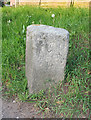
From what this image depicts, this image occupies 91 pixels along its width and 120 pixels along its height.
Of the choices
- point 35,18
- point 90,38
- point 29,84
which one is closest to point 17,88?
point 29,84

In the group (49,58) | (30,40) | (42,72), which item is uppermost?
(30,40)

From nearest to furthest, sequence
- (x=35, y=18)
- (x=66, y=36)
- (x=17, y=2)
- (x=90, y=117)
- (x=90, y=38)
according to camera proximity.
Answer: (x=90, y=117)
(x=66, y=36)
(x=90, y=38)
(x=35, y=18)
(x=17, y=2)

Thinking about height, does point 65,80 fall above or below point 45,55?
below

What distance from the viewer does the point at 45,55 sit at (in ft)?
7.37

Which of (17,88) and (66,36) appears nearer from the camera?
(66,36)

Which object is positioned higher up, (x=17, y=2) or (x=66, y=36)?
(x=17, y=2)

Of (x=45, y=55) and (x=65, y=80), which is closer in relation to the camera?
(x=45, y=55)

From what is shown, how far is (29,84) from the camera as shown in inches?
95.5

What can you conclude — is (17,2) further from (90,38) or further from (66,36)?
(66,36)

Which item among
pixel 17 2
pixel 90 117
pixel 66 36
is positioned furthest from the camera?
pixel 17 2

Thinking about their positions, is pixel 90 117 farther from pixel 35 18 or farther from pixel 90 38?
pixel 35 18

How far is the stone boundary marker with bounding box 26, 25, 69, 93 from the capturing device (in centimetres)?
219

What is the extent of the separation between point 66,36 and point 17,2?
646 centimetres

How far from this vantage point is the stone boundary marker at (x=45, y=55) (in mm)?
2186
